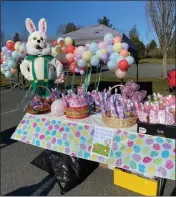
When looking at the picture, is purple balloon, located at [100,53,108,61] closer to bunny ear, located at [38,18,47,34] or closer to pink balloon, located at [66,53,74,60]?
pink balloon, located at [66,53,74,60]

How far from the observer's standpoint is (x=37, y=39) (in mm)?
3590

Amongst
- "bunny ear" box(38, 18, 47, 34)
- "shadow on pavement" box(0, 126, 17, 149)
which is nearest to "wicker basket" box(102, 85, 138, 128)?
"bunny ear" box(38, 18, 47, 34)

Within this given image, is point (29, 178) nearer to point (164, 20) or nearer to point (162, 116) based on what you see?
point (162, 116)

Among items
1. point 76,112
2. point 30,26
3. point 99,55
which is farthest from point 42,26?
point 76,112

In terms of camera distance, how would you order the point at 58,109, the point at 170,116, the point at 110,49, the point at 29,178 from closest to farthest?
the point at 170,116 → the point at 58,109 → the point at 110,49 → the point at 29,178

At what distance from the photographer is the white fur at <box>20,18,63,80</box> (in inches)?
141

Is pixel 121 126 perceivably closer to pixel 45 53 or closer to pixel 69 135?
pixel 69 135

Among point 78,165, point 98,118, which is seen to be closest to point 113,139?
point 98,118

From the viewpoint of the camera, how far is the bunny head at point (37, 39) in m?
3.57

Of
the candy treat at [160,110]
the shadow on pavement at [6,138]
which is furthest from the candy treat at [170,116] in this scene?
the shadow on pavement at [6,138]

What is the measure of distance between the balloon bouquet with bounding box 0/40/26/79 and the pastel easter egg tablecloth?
1617mm

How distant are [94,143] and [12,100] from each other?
6.81 meters

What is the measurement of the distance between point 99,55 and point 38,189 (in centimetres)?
172

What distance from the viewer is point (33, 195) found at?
108 inches
